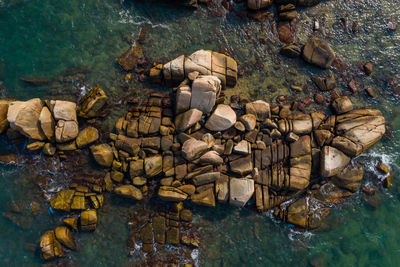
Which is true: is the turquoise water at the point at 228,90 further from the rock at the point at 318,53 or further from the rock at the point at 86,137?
the rock at the point at 86,137

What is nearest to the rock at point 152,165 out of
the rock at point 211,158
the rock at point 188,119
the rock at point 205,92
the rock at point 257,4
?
the rock at point 188,119

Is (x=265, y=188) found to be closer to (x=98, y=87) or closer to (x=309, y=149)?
(x=309, y=149)

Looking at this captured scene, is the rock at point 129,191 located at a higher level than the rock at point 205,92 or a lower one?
lower

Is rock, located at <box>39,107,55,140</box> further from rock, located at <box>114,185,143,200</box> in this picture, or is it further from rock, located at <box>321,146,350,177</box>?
rock, located at <box>321,146,350,177</box>

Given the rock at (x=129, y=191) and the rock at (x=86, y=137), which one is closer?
the rock at (x=129, y=191)

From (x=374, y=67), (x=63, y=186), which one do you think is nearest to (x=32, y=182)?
(x=63, y=186)
